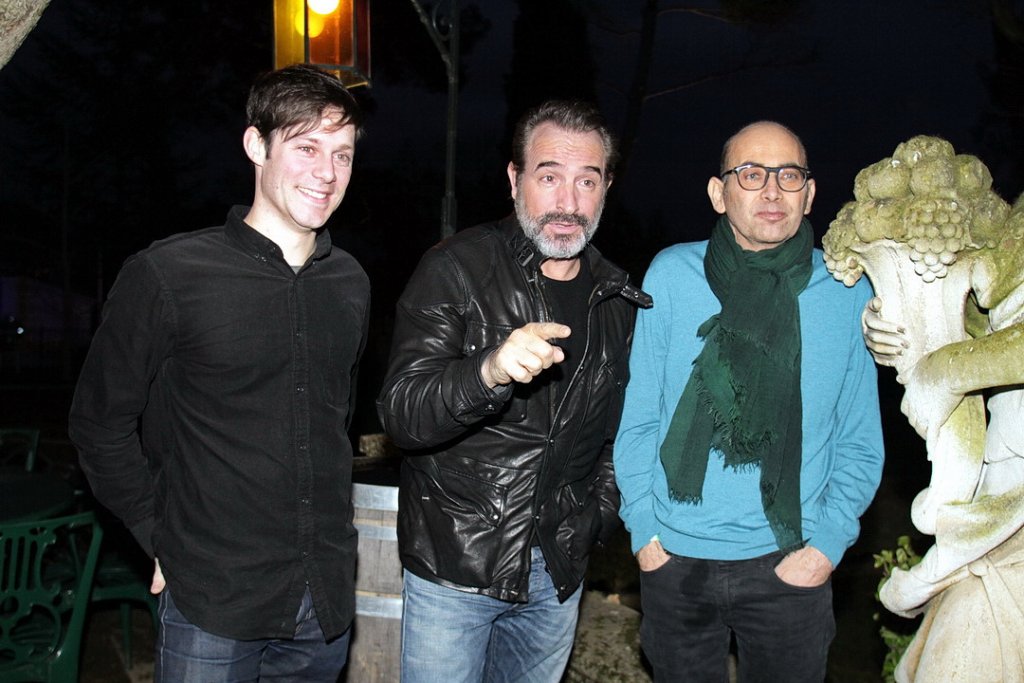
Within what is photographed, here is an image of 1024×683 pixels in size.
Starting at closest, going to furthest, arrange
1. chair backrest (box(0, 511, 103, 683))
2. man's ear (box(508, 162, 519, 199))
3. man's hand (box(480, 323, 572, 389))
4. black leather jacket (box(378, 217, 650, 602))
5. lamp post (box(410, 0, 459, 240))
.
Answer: man's hand (box(480, 323, 572, 389))
black leather jacket (box(378, 217, 650, 602))
man's ear (box(508, 162, 519, 199))
chair backrest (box(0, 511, 103, 683))
lamp post (box(410, 0, 459, 240))

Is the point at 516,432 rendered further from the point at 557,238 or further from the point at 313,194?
the point at 313,194

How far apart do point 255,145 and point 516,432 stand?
105 cm

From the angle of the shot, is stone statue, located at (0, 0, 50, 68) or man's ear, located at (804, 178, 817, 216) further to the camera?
man's ear, located at (804, 178, 817, 216)

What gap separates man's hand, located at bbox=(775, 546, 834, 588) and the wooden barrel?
1394mm

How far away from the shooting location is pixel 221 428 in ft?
7.07

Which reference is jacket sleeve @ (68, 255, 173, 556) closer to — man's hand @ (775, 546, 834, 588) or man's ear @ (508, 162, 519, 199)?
man's ear @ (508, 162, 519, 199)

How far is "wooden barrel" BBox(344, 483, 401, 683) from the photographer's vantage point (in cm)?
323

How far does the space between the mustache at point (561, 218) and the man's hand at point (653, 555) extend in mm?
948

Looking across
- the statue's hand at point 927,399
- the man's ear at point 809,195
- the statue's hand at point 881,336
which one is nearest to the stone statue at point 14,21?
the man's ear at point 809,195

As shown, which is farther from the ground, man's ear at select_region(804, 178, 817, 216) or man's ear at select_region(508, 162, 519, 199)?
man's ear at select_region(508, 162, 519, 199)

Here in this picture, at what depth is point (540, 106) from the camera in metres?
2.60

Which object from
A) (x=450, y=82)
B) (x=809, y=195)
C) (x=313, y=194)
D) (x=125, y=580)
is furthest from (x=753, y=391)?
(x=450, y=82)

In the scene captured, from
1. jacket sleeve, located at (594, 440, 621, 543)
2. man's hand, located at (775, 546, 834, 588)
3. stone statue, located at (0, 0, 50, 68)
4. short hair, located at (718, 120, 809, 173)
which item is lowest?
man's hand, located at (775, 546, 834, 588)

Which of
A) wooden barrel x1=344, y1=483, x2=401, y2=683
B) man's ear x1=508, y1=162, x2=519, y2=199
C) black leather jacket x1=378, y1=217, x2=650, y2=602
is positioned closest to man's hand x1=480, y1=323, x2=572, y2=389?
black leather jacket x1=378, y1=217, x2=650, y2=602
